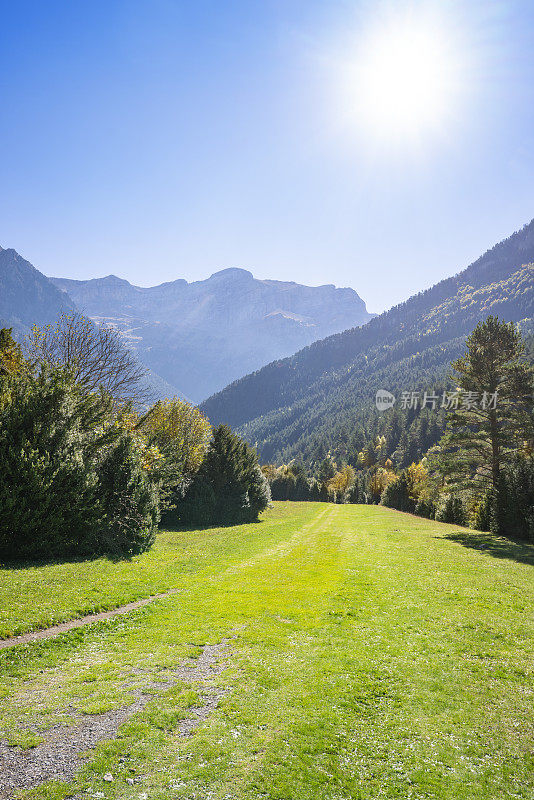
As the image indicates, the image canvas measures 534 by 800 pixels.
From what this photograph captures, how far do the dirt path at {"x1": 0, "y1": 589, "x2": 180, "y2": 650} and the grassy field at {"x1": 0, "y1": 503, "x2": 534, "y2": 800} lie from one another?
0.31 m

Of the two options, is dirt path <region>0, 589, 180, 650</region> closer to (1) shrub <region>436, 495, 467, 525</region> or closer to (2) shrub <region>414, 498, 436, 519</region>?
(1) shrub <region>436, 495, 467, 525</region>

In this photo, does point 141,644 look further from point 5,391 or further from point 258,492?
point 258,492

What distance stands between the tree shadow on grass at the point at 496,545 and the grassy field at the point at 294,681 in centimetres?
469

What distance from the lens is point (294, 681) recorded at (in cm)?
877

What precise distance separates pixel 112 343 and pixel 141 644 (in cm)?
3125

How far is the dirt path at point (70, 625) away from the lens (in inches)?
400

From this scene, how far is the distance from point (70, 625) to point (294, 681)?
772cm

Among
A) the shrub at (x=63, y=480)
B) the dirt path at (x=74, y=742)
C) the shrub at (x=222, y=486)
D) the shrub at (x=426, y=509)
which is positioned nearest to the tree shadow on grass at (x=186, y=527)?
the shrub at (x=222, y=486)

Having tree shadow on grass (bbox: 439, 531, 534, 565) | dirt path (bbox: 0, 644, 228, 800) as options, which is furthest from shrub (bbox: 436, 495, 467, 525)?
dirt path (bbox: 0, 644, 228, 800)

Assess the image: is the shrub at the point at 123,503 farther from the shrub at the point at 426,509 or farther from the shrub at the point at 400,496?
the shrub at the point at 400,496

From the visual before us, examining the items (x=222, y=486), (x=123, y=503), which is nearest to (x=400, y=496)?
(x=222, y=486)

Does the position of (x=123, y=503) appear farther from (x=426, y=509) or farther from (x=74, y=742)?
(x=426, y=509)

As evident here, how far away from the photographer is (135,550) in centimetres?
2327

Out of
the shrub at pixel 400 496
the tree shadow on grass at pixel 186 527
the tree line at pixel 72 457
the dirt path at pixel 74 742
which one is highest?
the tree line at pixel 72 457
